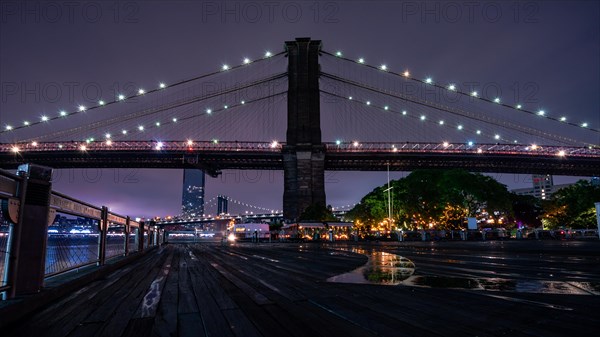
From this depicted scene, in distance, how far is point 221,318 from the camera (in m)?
3.93

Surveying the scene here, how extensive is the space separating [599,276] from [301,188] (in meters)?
58.0

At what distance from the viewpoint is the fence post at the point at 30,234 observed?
447cm

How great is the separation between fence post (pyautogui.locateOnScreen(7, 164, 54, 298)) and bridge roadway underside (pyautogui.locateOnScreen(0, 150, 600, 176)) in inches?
2839

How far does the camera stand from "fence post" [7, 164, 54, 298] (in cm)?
447

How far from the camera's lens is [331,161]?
275 feet

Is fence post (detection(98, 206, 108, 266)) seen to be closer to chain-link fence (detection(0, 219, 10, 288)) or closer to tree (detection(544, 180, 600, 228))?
chain-link fence (detection(0, 219, 10, 288))

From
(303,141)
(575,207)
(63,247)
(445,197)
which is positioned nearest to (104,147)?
(303,141)

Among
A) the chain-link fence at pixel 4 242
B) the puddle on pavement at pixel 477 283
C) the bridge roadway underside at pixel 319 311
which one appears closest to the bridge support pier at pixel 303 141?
the puddle on pavement at pixel 477 283

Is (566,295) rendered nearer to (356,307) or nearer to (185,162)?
(356,307)

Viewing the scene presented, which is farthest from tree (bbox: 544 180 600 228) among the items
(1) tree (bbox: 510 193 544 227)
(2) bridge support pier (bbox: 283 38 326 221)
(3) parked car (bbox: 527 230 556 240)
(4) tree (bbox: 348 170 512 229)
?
(2) bridge support pier (bbox: 283 38 326 221)

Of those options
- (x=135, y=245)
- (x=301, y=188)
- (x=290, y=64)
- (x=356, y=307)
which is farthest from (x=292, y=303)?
(x=290, y=64)

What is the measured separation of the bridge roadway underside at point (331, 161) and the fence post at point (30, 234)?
72098mm

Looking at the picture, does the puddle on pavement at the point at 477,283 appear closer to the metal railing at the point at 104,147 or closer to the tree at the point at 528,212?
the metal railing at the point at 104,147

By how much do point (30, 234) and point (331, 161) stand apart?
80.1m
